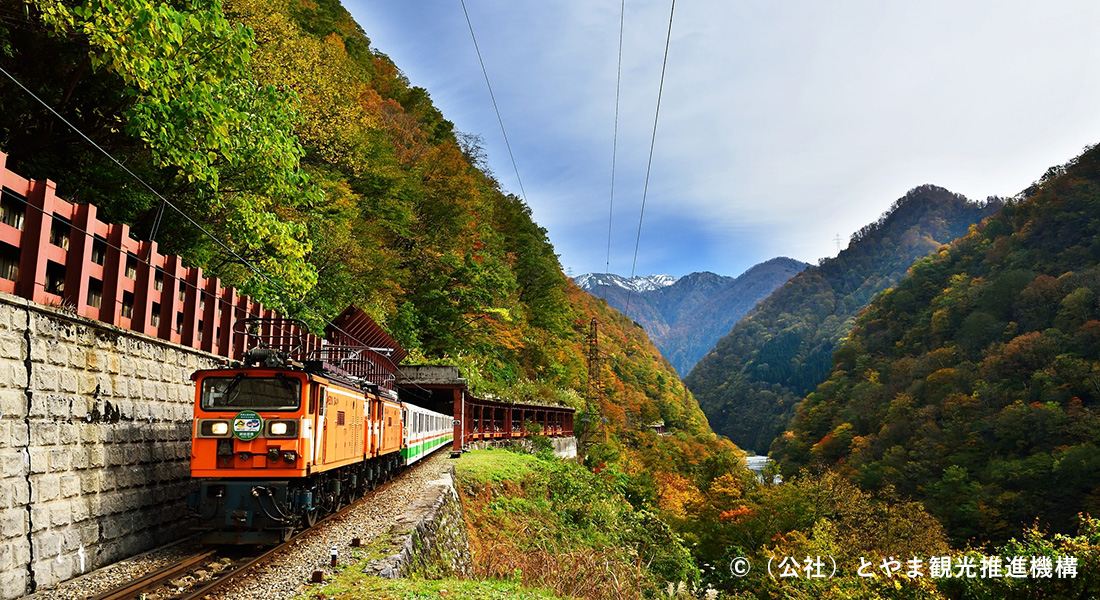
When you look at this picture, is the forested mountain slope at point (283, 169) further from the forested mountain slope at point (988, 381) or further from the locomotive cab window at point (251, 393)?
the forested mountain slope at point (988, 381)

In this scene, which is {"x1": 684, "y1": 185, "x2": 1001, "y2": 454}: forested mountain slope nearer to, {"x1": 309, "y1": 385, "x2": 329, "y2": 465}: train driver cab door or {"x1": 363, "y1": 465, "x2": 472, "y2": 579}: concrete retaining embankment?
{"x1": 363, "y1": 465, "x2": 472, "y2": 579}: concrete retaining embankment

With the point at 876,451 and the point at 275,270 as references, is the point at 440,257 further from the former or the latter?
the point at 876,451

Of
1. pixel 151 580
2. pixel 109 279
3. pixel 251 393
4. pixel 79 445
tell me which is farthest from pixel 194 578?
pixel 109 279

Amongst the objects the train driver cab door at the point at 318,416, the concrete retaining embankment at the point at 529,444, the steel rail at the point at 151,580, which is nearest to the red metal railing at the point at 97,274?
the train driver cab door at the point at 318,416

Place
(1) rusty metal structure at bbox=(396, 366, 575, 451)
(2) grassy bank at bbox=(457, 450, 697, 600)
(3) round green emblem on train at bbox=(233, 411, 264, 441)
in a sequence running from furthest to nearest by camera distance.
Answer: (1) rusty metal structure at bbox=(396, 366, 575, 451), (2) grassy bank at bbox=(457, 450, 697, 600), (3) round green emblem on train at bbox=(233, 411, 264, 441)

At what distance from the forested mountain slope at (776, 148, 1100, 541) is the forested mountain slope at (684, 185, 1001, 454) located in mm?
43618

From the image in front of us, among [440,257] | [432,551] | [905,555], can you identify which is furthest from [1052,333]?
[432,551]

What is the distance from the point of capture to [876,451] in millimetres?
66188

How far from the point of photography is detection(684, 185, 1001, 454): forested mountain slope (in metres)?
142

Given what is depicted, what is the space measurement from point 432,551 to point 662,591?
10.8 metres

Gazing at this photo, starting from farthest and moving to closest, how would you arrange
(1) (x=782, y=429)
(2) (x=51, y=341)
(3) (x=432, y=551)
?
(1) (x=782, y=429), (3) (x=432, y=551), (2) (x=51, y=341)

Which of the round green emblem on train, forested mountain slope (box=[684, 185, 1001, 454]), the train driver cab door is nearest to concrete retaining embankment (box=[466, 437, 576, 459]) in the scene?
the train driver cab door

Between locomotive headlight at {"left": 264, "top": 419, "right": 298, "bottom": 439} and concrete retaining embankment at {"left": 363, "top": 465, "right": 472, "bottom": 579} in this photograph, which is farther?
locomotive headlight at {"left": 264, "top": 419, "right": 298, "bottom": 439}

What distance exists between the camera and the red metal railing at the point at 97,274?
281 inches
